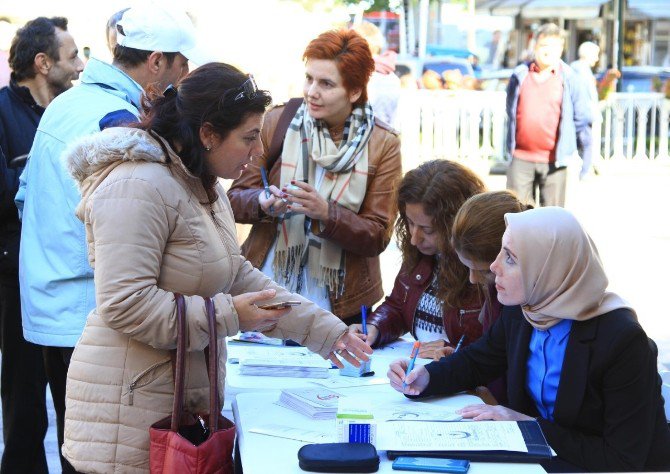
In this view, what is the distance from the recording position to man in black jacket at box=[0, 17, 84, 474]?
4.00 meters

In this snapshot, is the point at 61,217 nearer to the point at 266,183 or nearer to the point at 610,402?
the point at 266,183

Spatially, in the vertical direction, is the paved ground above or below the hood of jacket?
below

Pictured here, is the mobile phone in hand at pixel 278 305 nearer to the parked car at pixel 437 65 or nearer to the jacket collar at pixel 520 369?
the jacket collar at pixel 520 369

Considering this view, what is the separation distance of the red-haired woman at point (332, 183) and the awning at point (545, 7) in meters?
17.6

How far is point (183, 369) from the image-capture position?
2580 mm

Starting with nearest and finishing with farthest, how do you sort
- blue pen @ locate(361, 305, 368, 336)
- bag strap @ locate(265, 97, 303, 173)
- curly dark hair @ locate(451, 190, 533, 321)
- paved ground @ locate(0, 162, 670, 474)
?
curly dark hair @ locate(451, 190, 533, 321) → blue pen @ locate(361, 305, 368, 336) → bag strap @ locate(265, 97, 303, 173) → paved ground @ locate(0, 162, 670, 474)

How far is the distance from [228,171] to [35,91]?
→ 6.86ft

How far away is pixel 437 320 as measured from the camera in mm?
3725

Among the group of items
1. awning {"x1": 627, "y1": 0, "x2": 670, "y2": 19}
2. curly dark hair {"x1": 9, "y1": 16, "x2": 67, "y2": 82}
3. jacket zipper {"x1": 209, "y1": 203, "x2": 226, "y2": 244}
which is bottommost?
jacket zipper {"x1": 209, "y1": 203, "x2": 226, "y2": 244}

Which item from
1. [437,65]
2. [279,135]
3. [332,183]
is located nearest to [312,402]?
[332,183]

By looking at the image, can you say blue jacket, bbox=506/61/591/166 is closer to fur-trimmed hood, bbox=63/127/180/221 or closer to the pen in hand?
the pen in hand

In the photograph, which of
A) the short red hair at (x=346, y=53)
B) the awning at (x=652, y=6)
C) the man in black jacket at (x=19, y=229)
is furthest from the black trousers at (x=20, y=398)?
the awning at (x=652, y=6)

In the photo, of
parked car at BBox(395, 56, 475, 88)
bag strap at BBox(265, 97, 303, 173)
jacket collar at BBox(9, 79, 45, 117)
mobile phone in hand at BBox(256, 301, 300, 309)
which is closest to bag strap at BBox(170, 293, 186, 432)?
mobile phone in hand at BBox(256, 301, 300, 309)

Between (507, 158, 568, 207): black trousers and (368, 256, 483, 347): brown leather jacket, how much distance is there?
16.0 feet
